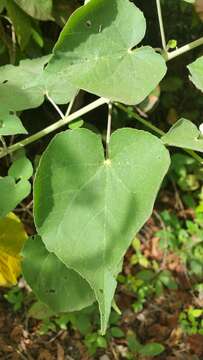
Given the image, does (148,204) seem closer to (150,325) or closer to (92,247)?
(92,247)

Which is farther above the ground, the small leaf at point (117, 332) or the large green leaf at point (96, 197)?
the large green leaf at point (96, 197)

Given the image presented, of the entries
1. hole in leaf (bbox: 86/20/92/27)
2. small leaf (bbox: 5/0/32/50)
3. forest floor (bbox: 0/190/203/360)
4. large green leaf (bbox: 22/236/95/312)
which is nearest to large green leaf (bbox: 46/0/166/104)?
hole in leaf (bbox: 86/20/92/27)

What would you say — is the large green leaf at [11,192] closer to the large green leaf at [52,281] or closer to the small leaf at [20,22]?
the large green leaf at [52,281]

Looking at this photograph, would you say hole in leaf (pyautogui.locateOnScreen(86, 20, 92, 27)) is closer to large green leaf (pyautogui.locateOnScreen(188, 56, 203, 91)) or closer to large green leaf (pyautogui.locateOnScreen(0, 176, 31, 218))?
large green leaf (pyautogui.locateOnScreen(188, 56, 203, 91))

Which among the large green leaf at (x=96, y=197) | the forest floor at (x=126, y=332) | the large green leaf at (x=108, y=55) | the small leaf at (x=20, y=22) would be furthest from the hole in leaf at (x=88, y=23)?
the forest floor at (x=126, y=332)

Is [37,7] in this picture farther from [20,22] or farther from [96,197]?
[96,197]

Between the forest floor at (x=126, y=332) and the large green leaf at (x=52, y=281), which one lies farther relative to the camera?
the forest floor at (x=126, y=332)

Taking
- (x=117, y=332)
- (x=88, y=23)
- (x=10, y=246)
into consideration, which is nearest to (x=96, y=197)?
(x=88, y=23)
